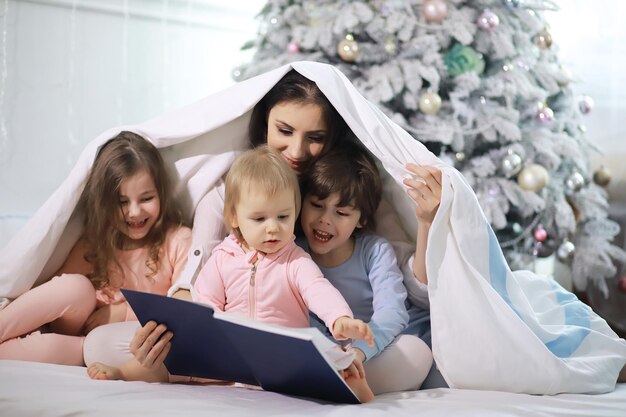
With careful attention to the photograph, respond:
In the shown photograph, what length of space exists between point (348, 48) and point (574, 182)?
108 centimetres

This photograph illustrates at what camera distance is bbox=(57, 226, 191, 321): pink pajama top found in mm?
1853

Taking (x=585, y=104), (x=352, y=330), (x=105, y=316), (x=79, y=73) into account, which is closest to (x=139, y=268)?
(x=105, y=316)

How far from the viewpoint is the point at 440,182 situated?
1582 millimetres

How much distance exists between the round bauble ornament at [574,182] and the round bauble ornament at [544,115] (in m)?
0.27

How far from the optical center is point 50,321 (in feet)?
5.73

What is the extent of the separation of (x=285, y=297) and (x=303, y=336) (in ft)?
1.35

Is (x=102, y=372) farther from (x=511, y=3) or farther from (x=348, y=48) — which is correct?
(x=511, y=3)

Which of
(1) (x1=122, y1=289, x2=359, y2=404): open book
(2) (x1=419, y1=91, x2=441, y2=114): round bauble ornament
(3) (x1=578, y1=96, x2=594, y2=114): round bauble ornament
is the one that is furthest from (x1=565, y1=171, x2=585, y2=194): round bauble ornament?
(1) (x1=122, y1=289, x2=359, y2=404): open book

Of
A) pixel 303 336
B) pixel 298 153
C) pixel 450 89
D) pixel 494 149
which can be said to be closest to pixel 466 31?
pixel 450 89

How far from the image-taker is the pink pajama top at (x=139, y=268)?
6.08ft

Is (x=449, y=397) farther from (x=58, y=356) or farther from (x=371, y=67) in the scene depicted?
(x=371, y=67)

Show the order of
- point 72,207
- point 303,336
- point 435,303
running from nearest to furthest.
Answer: point 303,336 < point 435,303 < point 72,207

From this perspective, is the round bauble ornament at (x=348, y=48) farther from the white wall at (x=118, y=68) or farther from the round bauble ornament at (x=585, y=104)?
the round bauble ornament at (x=585, y=104)

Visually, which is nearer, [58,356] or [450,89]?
[58,356]
